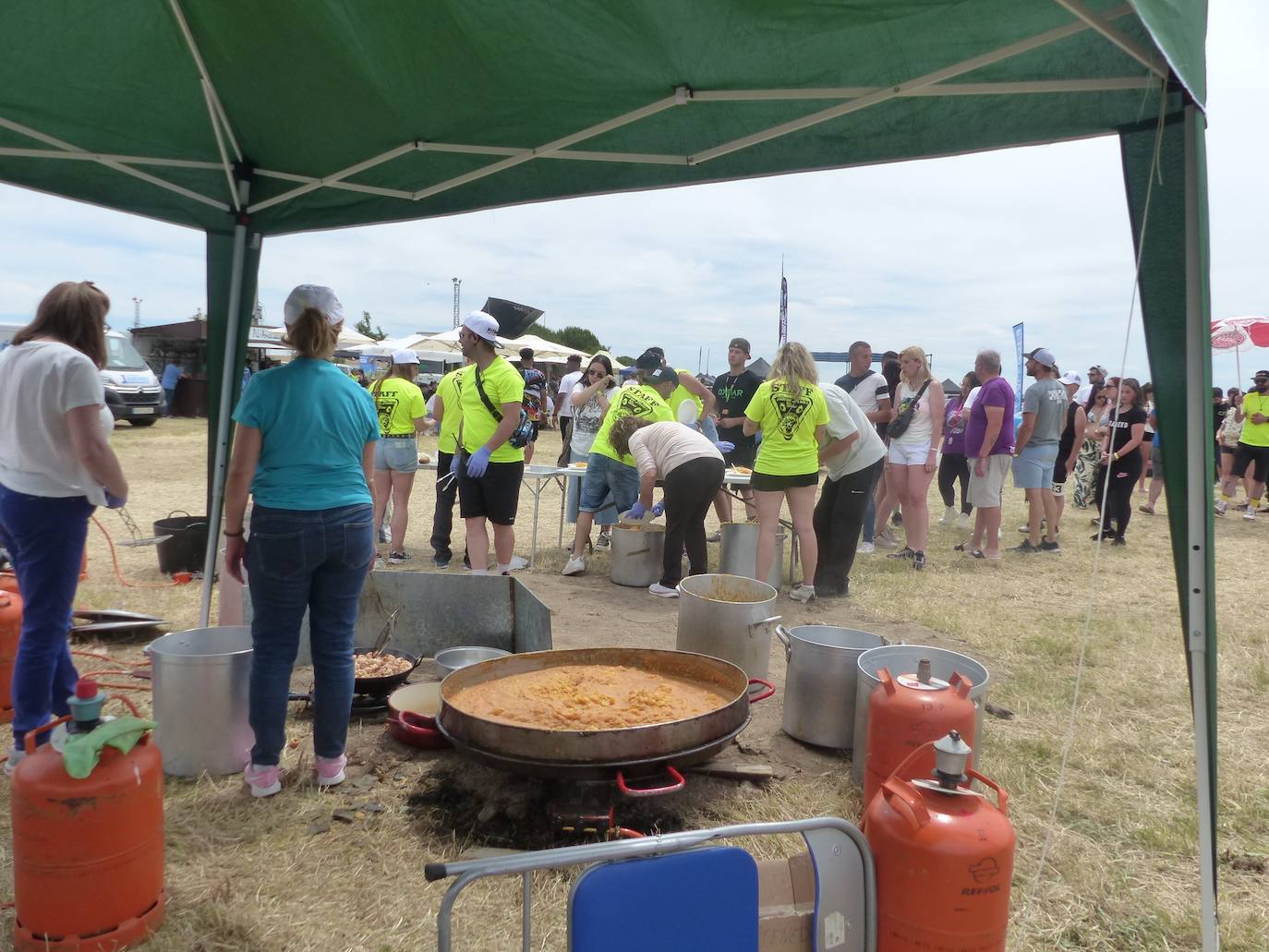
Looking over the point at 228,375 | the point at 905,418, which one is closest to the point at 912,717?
the point at 228,375

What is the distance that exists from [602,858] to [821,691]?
85.5 inches

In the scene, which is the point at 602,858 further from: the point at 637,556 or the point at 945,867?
the point at 637,556

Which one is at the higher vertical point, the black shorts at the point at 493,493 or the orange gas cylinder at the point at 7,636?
the black shorts at the point at 493,493

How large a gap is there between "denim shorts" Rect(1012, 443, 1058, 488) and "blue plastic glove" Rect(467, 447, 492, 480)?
543 cm

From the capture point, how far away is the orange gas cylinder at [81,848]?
197 centimetres

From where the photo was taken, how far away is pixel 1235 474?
Result: 1186cm

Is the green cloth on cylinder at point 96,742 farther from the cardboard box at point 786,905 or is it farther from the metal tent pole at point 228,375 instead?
the metal tent pole at point 228,375

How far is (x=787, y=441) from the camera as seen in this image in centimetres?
556

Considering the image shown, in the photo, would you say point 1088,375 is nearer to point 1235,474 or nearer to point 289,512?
point 1235,474

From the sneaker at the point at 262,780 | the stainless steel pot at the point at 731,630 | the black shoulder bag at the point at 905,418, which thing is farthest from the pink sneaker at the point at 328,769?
the black shoulder bag at the point at 905,418

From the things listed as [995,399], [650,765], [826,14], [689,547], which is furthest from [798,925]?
[995,399]

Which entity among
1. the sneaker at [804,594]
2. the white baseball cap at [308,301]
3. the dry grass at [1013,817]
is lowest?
the dry grass at [1013,817]

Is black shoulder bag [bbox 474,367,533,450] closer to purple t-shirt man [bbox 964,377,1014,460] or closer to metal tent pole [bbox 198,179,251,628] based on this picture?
metal tent pole [bbox 198,179,251,628]

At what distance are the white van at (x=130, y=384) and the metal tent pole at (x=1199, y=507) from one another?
19.0 metres
